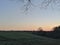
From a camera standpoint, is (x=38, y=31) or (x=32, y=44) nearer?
(x=32, y=44)

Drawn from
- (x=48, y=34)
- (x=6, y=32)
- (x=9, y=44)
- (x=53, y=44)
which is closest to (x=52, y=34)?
(x=48, y=34)

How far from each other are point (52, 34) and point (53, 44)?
39.4ft

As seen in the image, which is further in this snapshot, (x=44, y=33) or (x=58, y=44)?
(x=44, y=33)

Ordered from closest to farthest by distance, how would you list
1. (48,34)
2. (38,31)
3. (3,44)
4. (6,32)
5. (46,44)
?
(3,44) < (46,44) < (6,32) < (48,34) < (38,31)

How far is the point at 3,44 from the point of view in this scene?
18.2 m

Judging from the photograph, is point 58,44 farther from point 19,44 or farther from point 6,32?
point 6,32

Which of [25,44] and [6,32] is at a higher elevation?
[6,32]

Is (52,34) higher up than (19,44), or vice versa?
(52,34)

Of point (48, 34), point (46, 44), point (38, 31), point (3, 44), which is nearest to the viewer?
point (3, 44)

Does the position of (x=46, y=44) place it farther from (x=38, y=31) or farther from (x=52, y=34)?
(x=38, y=31)

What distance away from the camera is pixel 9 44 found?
1841 cm

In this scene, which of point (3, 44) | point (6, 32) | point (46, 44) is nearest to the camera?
point (3, 44)

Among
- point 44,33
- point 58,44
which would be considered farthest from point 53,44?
point 44,33

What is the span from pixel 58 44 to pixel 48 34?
43.9ft
